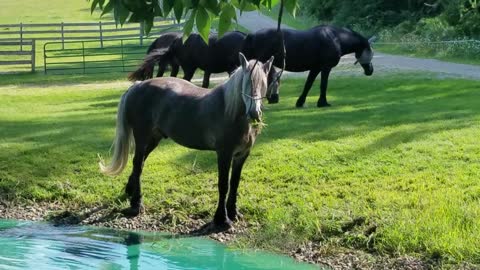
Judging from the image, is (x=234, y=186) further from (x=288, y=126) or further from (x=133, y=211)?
(x=288, y=126)

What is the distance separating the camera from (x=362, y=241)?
803cm

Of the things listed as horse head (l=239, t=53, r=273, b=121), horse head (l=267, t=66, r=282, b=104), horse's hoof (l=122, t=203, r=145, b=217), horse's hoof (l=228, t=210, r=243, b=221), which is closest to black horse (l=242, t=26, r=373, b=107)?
horse head (l=267, t=66, r=282, b=104)

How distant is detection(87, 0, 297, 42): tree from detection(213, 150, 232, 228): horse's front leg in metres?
4.59

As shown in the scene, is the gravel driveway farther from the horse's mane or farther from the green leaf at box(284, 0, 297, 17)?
the green leaf at box(284, 0, 297, 17)

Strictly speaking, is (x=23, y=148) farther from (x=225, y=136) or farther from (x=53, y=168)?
(x=225, y=136)

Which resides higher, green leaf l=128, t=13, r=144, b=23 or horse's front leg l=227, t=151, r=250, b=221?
green leaf l=128, t=13, r=144, b=23

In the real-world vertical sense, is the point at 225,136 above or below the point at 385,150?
above

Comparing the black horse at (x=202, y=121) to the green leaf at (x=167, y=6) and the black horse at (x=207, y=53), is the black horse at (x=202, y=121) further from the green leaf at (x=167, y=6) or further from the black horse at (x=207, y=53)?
the black horse at (x=207, y=53)

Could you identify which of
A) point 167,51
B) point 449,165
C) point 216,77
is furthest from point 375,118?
point 216,77

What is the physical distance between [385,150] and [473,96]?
5491mm

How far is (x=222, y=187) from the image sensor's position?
8.63 metres

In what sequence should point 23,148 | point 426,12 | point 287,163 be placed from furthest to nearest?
1. point 426,12
2. point 23,148
3. point 287,163

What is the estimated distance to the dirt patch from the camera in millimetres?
7613

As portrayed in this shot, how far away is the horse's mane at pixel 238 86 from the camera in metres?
7.79
